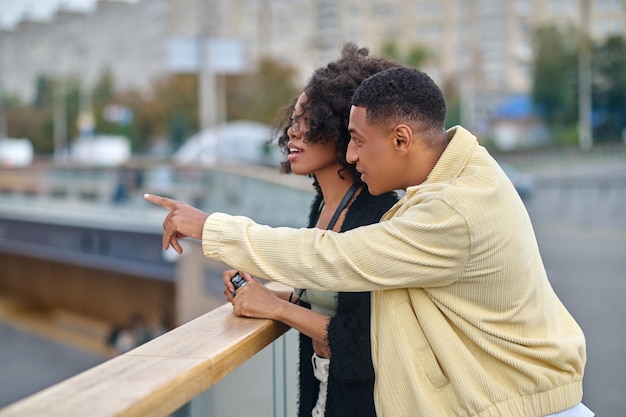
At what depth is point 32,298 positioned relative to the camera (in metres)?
24.1

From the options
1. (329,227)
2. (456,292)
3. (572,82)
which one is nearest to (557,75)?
(572,82)

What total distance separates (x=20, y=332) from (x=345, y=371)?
2100 centimetres

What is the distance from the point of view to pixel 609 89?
47.6 metres

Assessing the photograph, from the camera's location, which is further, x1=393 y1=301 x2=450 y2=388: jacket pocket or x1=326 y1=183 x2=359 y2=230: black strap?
x1=326 y1=183 x2=359 y2=230: black strap

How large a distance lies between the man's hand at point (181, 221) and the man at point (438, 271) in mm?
148

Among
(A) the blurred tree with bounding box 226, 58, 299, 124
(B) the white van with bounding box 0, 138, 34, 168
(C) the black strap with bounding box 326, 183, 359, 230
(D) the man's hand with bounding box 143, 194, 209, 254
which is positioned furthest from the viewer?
(A) the blurred tree with bounding box 226, 58, 299, 124

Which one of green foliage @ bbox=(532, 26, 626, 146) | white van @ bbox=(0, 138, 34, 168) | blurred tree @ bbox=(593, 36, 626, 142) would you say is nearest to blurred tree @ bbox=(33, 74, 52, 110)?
white van @ bbox=(0, 138, 34, 168)

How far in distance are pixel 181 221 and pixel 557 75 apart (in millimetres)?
49855

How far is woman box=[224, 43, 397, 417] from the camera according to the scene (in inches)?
79.0

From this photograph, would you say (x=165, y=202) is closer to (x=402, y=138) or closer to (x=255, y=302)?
(x=255, y=302)

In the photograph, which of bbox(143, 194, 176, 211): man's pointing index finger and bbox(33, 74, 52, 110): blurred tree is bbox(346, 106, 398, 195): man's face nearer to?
bbox(143, 194, 176, 211): man's pointing index finger

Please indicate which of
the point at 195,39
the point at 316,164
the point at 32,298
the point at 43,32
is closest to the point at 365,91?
the point at 316,164

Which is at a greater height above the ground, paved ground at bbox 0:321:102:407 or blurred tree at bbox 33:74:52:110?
blurred tree at bbox 33:74:52:110

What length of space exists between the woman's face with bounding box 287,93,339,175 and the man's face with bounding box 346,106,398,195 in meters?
0.40
